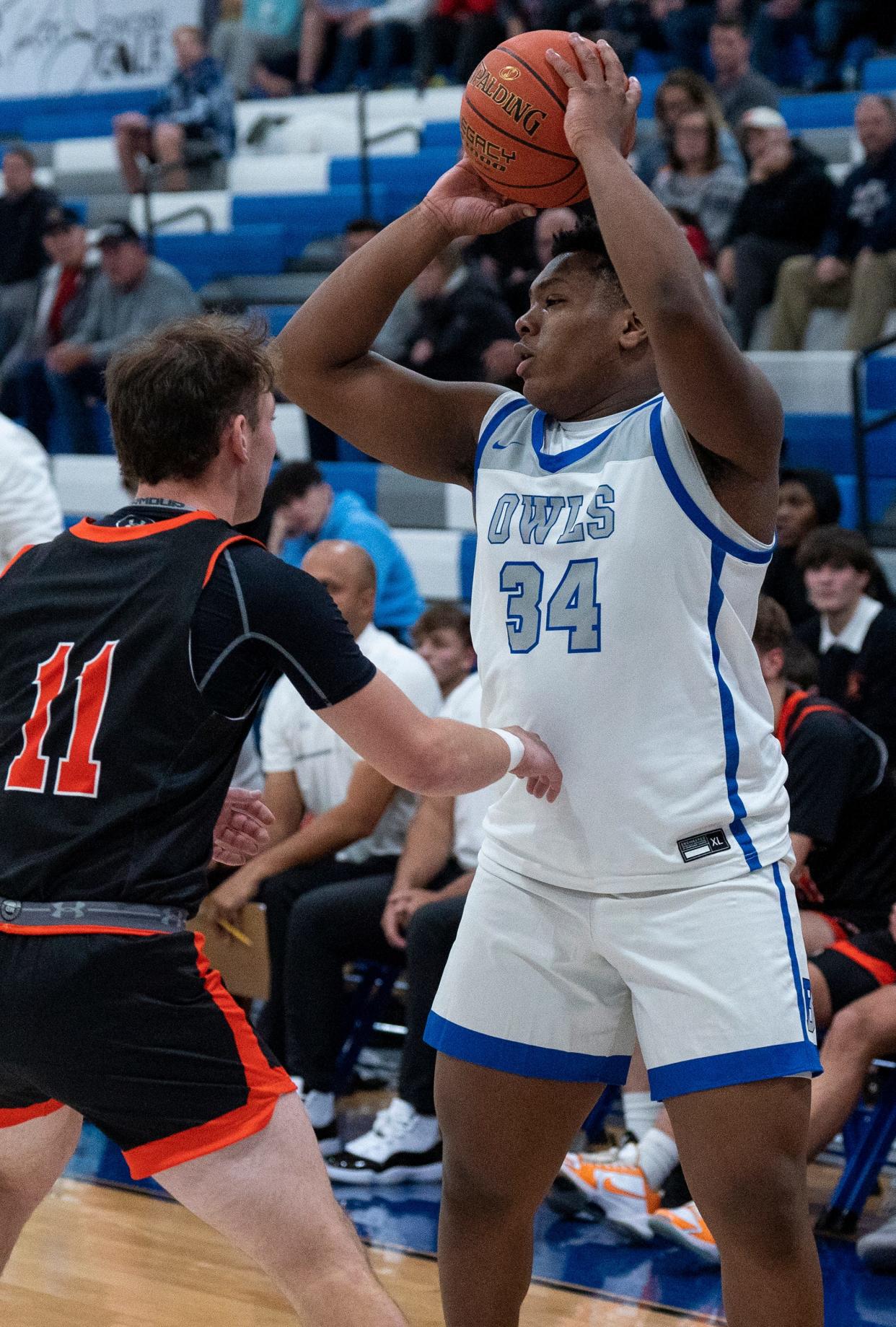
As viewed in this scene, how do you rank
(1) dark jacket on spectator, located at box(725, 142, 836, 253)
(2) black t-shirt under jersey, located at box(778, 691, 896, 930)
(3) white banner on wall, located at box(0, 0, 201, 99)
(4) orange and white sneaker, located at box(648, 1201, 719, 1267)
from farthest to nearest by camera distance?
(3) white banner on wall, located at box(0, 0, 201, 99) < (1) dark jacket on spectator, located at box(725, 142, 836, 253) < (2) black t-shirt under jersey, located at box(778, 691, 896, 930) < (4) orange and white sneaker, located at box(648, 1201, 719, 1267)

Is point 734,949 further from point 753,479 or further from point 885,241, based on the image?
point 885,241

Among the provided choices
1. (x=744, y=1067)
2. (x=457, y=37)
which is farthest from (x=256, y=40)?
(x=744, y=1067)

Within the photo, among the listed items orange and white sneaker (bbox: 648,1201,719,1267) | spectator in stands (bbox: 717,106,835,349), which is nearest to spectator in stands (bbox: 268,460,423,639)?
spectator in stands (bbox: 717,106,835,349)

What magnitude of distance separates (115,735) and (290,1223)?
70 centimetres

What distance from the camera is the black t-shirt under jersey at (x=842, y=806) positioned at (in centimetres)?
442

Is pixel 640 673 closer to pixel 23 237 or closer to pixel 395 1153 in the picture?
pixel 395 1153

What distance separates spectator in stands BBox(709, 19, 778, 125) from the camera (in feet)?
30.8

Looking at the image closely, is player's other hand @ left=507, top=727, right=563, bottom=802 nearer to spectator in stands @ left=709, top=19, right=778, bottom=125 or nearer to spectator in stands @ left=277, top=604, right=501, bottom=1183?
spectator in stands @ left=277, top=604, right=501, bottom=1183

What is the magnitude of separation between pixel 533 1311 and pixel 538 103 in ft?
8.34

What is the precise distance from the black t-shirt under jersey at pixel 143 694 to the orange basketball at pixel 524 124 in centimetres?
91

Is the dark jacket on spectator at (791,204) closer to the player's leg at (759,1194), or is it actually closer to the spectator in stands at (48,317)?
the spectator in stands at (48,317)

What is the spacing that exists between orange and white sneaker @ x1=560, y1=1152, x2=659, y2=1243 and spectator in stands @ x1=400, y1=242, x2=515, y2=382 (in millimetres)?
4488

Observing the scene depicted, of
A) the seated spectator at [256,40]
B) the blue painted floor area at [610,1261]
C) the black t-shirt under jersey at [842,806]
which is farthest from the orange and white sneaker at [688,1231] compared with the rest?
the seated spectator at [256,40]

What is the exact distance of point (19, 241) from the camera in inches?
427
